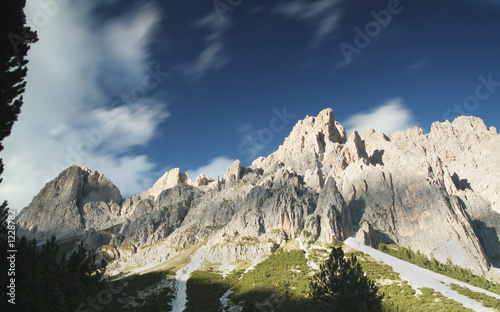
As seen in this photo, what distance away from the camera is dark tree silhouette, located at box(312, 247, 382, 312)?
29.6m

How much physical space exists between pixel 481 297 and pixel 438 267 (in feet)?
124

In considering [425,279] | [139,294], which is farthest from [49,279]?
[425,279]

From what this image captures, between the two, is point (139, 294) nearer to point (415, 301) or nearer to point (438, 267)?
point (415, 301)

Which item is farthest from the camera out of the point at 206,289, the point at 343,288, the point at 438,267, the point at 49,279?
the point at 438,267

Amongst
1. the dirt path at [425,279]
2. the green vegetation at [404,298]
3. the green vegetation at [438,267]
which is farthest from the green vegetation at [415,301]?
the green vegetation at [438,267]

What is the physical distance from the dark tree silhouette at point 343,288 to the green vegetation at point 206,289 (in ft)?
175

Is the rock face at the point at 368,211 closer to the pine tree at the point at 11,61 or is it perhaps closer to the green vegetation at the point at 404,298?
the green vegetation at the point at 404,298

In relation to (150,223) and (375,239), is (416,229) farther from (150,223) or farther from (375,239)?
(150,223)

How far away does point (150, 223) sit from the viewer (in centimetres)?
19450

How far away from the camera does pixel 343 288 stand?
109 feet

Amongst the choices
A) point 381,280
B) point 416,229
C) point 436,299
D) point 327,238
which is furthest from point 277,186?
point 436,299

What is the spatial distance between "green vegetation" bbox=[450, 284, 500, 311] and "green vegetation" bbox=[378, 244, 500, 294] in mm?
17112

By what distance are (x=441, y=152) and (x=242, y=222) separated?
126635 millimetres

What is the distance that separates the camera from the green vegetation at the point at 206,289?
3275 inches
